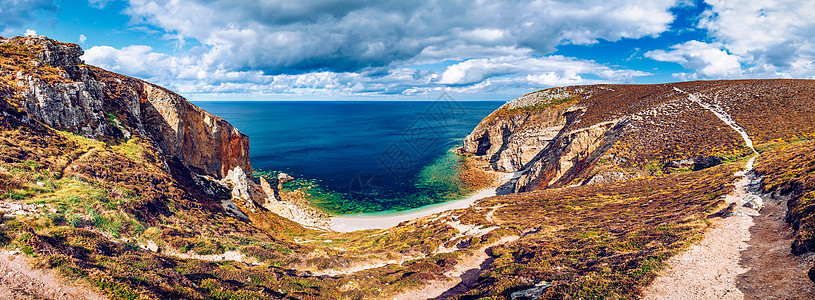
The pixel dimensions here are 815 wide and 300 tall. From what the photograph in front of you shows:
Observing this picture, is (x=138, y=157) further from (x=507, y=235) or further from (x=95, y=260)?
(x=507, y=235)

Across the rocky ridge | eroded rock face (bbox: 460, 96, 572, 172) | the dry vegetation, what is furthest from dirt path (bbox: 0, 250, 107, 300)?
eroded rock face (bbox: 460, 96, 572, 172)

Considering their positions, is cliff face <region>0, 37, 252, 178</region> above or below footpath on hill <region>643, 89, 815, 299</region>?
above

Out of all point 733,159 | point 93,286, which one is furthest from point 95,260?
point 733,159

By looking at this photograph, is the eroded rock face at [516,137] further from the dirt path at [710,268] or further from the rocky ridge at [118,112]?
the dirt path at [710,268]

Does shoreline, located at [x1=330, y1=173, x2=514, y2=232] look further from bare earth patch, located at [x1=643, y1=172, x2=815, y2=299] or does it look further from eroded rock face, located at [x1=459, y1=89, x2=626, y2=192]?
bare earth patch, located at [x1=643, y1=172, x2=815, y2=299]

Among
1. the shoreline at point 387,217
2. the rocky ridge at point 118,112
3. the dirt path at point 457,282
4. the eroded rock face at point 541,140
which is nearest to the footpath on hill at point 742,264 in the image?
the dirt path at point 457,282
